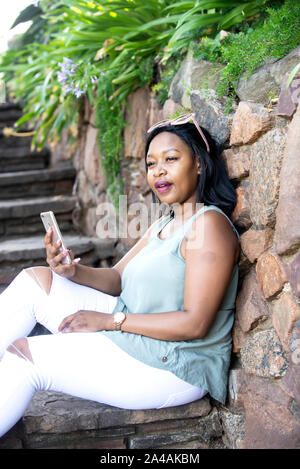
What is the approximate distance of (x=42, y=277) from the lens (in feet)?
5.73

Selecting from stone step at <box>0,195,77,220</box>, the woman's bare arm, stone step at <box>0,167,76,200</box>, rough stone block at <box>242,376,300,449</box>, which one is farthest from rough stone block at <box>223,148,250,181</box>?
stone step at <box>0,167,76,200</box>

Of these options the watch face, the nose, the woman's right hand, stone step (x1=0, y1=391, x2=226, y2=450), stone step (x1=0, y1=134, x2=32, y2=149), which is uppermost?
the nose

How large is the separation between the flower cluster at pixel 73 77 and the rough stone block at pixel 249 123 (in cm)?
126

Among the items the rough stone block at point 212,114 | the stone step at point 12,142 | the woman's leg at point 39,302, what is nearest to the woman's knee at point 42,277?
the woman's leg at point 39,302

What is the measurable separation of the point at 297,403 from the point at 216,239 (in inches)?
20.7

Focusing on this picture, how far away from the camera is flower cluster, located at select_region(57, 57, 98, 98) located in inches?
102

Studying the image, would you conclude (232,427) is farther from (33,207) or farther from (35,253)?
(33,207)

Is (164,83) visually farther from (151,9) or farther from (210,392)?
(210,392)

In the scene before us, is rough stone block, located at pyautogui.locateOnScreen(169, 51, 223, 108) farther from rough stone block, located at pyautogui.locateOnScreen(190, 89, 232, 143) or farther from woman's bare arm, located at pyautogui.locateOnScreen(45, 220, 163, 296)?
woman's bare arm, located at pyautogui.locateOnScreen(45, 220, 163, 296)

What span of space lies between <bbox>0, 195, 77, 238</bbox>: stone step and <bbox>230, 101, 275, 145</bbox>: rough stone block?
2.09 metres

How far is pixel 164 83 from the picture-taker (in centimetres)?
225

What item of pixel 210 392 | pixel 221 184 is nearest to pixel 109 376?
pixel 210 392

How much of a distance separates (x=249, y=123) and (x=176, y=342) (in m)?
0.74

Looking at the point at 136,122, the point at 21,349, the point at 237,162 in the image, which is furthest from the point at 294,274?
the point at 136,122
